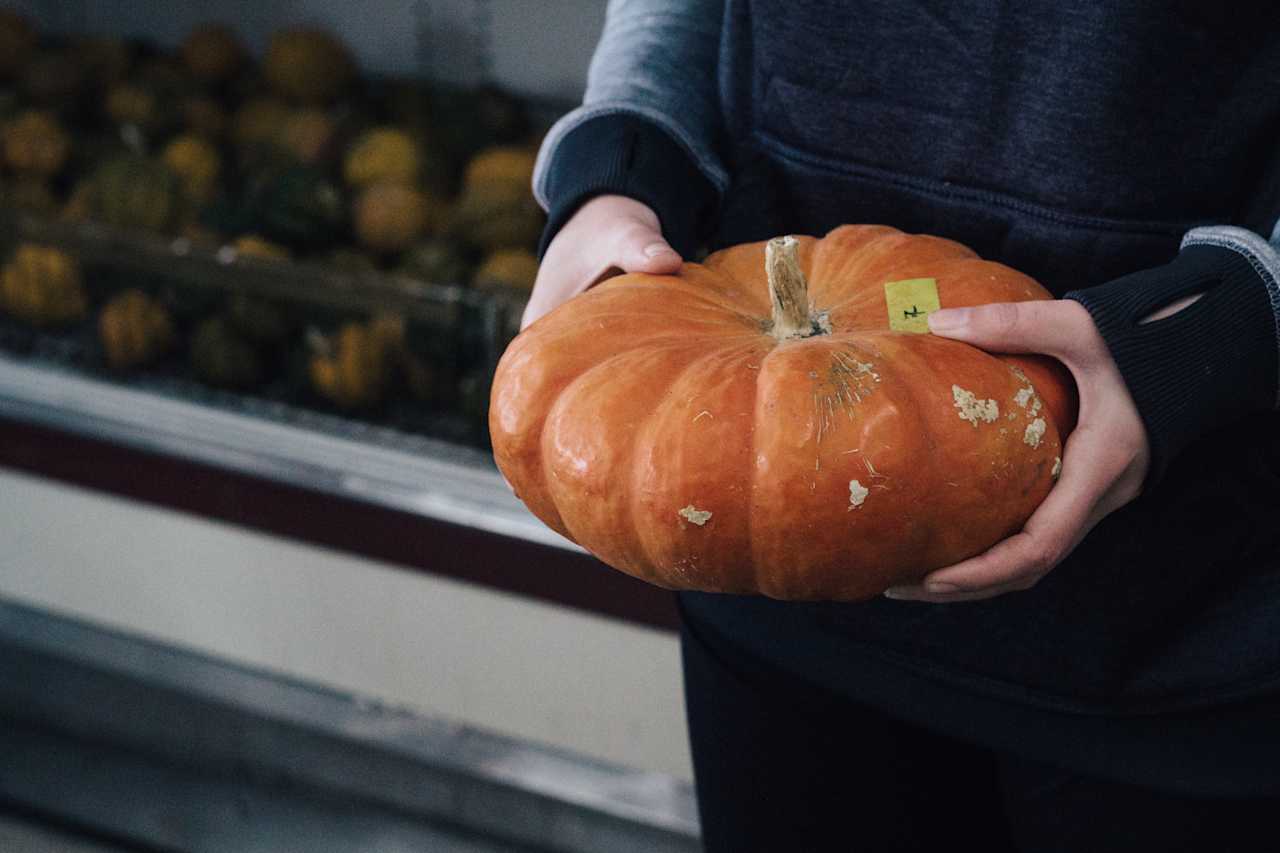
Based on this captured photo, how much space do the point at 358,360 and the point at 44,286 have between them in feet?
1.86

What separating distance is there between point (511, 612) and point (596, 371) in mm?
1009

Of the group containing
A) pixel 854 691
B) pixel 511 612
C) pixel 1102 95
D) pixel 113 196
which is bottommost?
pixel 511 612

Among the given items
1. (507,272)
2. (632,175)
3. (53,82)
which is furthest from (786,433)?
(53,82)

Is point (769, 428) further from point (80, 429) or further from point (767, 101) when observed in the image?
point (80, 429)

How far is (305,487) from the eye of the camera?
1.72m

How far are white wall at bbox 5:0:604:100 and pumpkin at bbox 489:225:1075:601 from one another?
1.28 m

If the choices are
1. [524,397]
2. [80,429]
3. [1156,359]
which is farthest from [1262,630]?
[80,429]

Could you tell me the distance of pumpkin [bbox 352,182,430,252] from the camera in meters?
1.89

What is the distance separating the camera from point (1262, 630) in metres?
0.74

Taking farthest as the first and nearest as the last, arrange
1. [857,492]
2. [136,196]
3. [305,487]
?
[136,196]
[305,487]
[857,492]

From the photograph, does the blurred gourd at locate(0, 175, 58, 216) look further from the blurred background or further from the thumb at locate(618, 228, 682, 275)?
the thumb at locate(618, 228, 682, 275)

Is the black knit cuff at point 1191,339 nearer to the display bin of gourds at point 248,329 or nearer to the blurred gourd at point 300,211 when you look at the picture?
the display bin of gourds at point 248,329

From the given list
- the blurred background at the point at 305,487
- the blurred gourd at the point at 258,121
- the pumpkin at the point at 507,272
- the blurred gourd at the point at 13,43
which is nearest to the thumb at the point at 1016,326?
the blurred background at the point at 305,487

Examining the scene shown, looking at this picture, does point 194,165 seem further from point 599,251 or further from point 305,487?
point 599,251
